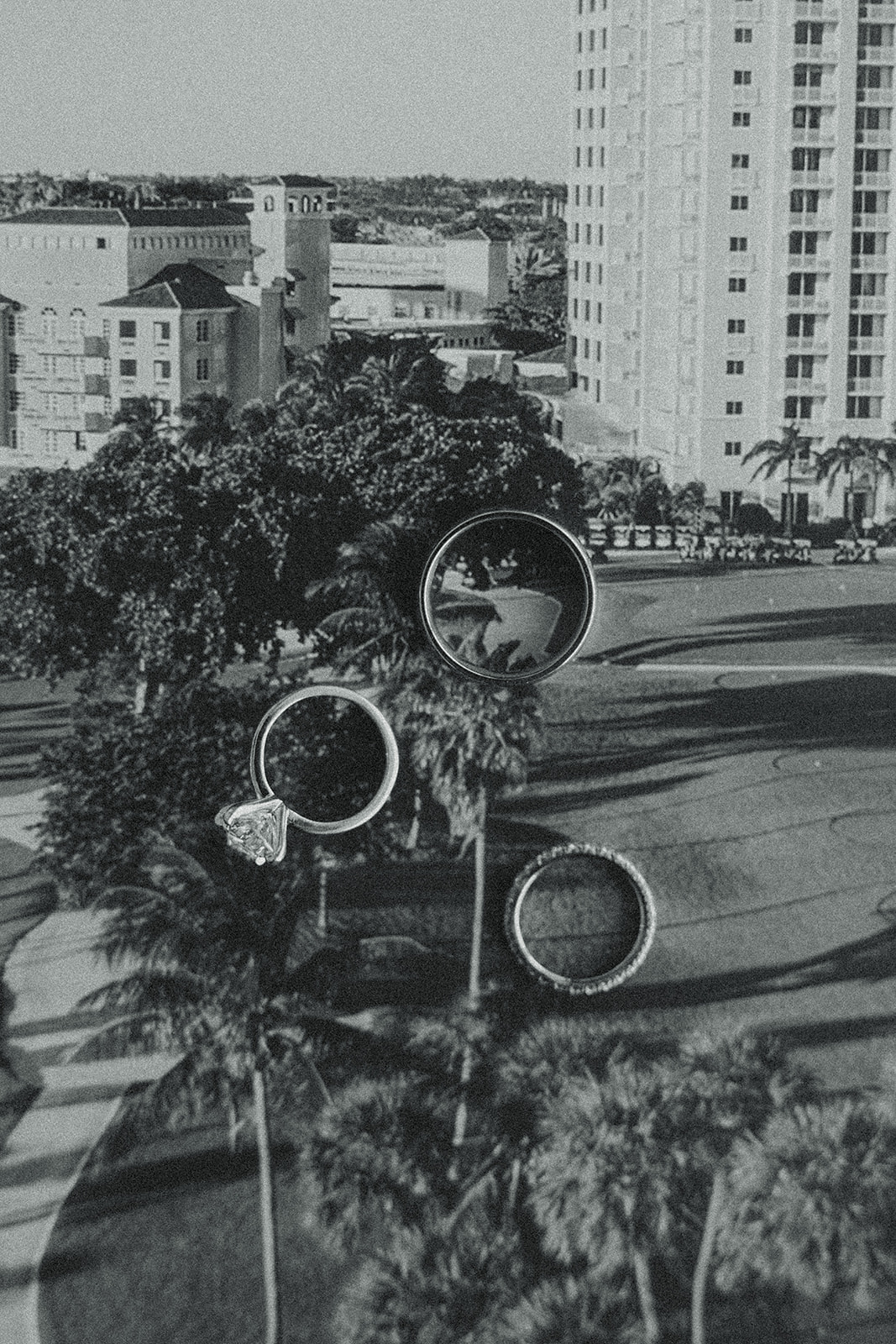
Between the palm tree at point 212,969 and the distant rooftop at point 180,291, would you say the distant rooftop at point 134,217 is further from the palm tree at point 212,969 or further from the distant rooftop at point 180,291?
the palm tree at point 212,969

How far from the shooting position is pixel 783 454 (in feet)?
14.0

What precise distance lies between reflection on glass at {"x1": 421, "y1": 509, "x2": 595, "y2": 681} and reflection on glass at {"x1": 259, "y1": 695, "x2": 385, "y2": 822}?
0.20 meters

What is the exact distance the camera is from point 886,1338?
338 cm

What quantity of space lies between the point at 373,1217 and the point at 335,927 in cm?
53

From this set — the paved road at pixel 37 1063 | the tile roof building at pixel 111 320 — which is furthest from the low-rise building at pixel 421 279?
the paved road at pixel 37 1063

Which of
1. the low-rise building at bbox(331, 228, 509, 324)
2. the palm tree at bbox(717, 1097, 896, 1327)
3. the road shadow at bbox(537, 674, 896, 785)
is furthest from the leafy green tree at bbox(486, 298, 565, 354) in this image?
the palm tree at bbox(717, 1097, 896, 1327)

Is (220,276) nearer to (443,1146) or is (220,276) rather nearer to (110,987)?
(110,987)

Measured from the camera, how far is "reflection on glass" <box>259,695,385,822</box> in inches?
146

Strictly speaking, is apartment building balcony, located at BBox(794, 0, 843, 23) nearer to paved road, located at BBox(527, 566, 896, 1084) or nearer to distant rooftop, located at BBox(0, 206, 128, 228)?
paved road, located at BBox(527, 566, 896, 1084)

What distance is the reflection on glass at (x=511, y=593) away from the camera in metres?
3.70

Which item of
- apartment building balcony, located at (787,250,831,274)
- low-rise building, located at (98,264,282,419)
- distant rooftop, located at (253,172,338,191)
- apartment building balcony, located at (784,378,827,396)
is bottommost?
apartment building balcony, located at (784,378,827,396)

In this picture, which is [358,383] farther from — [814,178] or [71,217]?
[814,178]

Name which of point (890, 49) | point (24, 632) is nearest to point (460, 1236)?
point (24, 632)

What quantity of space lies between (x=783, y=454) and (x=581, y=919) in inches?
42.6
